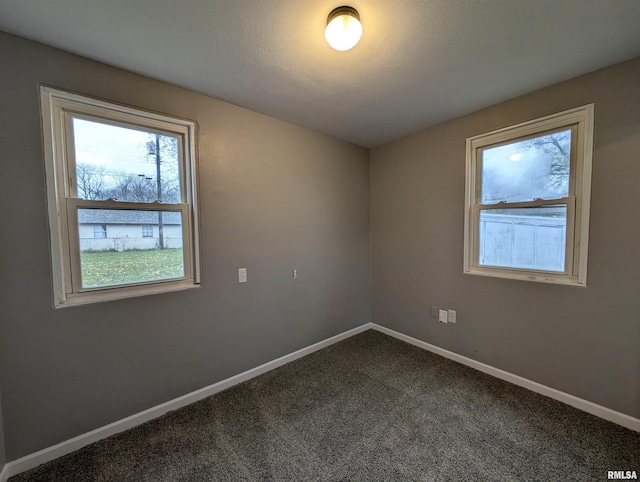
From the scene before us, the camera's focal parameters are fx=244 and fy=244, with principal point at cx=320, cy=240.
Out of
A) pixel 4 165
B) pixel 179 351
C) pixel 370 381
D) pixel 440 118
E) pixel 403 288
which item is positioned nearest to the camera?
pixel 4 165

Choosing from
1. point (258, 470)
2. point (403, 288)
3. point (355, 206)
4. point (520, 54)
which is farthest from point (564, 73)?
point (258, 470)

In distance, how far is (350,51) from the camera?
1514mm

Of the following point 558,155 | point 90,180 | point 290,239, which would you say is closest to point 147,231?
point 90,180

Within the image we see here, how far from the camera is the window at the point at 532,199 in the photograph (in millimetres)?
1814

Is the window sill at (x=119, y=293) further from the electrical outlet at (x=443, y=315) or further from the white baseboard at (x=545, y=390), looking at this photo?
the white baseboard at (x=545, y=390)

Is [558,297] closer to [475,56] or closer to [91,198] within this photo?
[475,56]

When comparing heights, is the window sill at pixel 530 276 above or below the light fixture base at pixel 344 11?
below

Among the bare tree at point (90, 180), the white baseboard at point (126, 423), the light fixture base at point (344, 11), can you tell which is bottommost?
the white baseboard at point (126, 423)

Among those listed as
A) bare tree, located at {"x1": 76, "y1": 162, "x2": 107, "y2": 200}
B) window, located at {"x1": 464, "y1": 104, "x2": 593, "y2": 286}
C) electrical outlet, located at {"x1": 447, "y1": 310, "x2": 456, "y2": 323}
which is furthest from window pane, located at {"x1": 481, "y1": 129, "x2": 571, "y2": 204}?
bare tree, located at {"x1": 76, "y1": 162, "x2": 107, "y2": 200}

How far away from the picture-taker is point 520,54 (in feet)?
5.06

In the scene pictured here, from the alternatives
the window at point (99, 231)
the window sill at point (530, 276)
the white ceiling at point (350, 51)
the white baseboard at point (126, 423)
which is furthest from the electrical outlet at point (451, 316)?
the window at point (99, 231)

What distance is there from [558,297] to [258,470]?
244 cm

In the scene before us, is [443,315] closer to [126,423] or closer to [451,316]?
[451,316]

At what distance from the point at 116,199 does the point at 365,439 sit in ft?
7.63
